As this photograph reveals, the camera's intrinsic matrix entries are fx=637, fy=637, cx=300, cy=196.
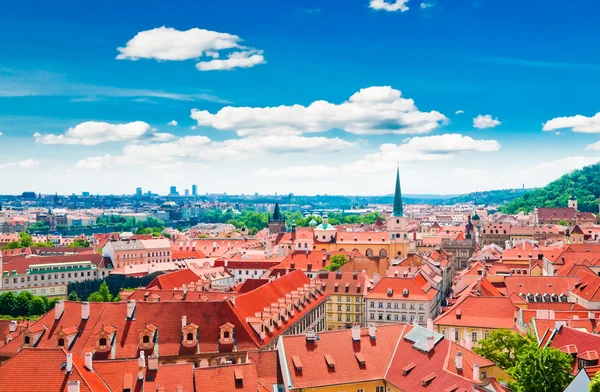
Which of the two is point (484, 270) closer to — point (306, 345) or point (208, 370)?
point (306, 345)

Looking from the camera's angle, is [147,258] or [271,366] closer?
[271,366]

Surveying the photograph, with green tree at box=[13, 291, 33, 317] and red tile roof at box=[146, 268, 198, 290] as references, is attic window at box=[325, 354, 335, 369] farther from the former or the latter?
green tree at box=[13, 291, 33, 317]

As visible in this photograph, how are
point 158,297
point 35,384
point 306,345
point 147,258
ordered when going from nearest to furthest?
point 35,384, point 306,345, point 158,297, point 147,258

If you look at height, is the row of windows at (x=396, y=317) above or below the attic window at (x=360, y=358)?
below

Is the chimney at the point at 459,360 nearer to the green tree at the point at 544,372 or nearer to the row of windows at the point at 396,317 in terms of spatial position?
the green tree at the point at 544,372

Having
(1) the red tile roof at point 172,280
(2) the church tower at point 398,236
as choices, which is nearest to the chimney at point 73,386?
(1) the red tile roof at point 172,280

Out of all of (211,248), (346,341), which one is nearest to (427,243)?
(211,248)

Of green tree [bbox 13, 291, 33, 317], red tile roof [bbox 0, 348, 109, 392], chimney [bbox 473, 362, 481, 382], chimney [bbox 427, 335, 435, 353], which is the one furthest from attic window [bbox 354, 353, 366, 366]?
green tree [bbox 13, 291, 33, 317]
